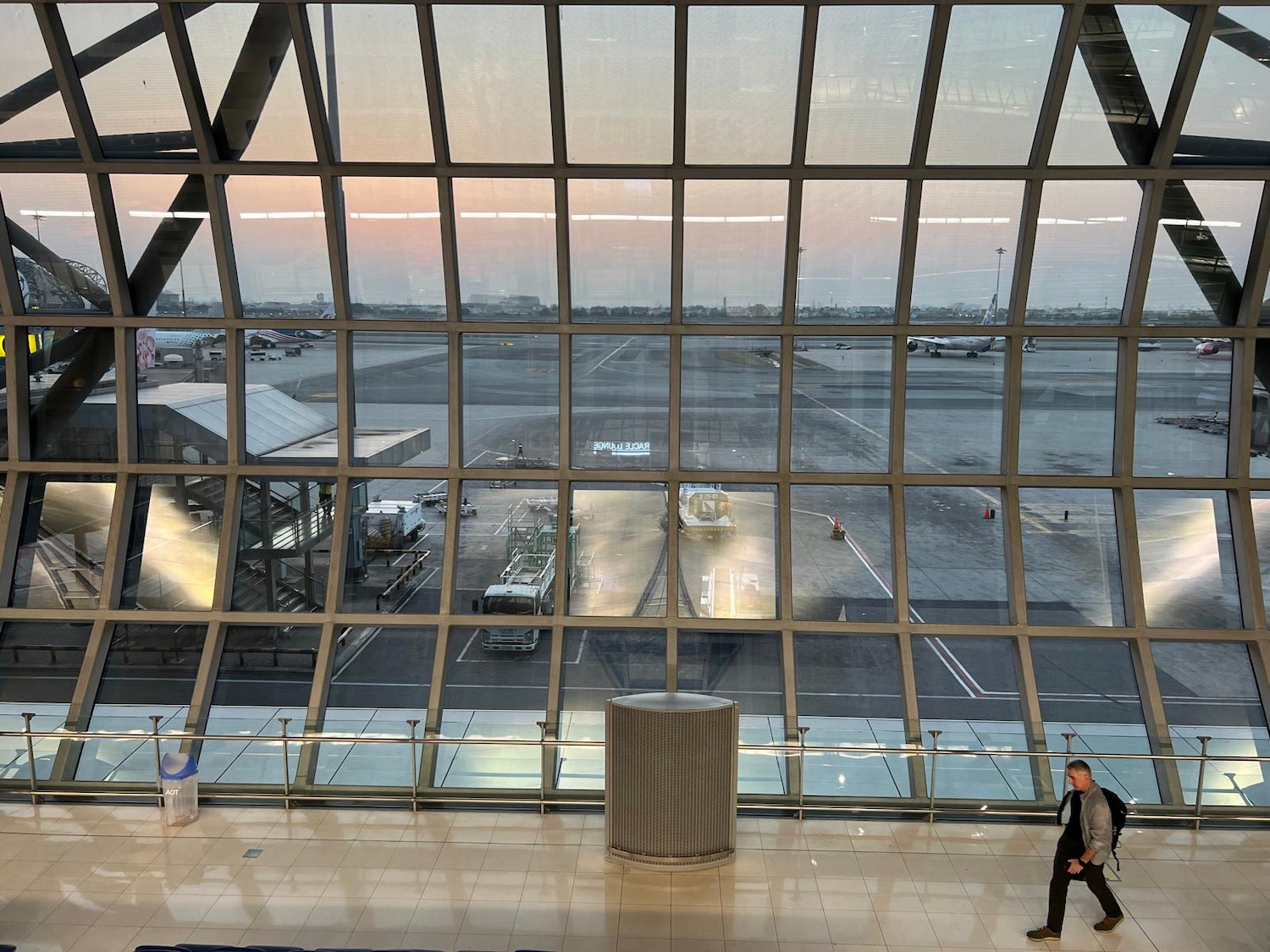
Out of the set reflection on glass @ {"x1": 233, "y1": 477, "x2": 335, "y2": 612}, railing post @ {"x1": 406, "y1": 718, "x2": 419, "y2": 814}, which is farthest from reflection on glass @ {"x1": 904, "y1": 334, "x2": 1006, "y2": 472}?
reflection on glass @ {"x1": 233, "y1": 477, "x2": 335, "y2": 612}

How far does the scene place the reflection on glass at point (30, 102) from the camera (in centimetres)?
831

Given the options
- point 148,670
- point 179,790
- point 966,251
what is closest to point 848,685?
point 966,251

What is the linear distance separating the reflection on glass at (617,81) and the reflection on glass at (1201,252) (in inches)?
185

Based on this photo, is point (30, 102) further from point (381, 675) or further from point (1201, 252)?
point (1201, 252)

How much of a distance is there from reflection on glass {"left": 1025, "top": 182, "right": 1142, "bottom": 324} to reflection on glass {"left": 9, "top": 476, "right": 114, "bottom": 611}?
933 cm

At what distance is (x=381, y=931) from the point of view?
236 inches

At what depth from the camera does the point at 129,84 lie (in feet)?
28.2

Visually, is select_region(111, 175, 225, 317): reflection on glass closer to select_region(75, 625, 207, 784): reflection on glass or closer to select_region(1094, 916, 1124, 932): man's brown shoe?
select_region(75, 625, 207, 784): reflection on glass

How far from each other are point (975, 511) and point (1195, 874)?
3556 millimetres

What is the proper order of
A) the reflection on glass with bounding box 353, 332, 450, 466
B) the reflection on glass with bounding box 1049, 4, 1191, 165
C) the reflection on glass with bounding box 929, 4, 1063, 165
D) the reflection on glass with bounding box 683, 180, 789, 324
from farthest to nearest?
the reflection on glass with bounding box 353, 332, 450, 466, the reflection on glass with bounding box 683, 180, 789, 324, the reflection on glass with bounding box 929, 4, 1063, 165, the reflection on glass with bounding box 1049, 4, 1191, 165

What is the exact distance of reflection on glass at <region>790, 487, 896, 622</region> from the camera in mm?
9023

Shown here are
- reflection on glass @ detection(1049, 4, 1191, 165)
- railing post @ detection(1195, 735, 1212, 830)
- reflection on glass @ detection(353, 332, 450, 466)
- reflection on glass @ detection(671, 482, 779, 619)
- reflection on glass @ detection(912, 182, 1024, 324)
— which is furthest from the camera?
reflection on glass @ detection(353, 332, 450, 466)

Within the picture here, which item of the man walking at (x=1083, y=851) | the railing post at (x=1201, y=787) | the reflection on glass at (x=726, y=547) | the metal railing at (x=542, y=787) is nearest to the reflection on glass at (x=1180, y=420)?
the railing post at (x=1201, y=787)

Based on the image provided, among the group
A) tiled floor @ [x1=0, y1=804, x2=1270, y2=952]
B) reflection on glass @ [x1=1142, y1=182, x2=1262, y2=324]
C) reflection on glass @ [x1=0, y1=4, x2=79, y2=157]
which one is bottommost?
tiled floor @ [x1=0, y1=804, x2=1270, y2=952]
